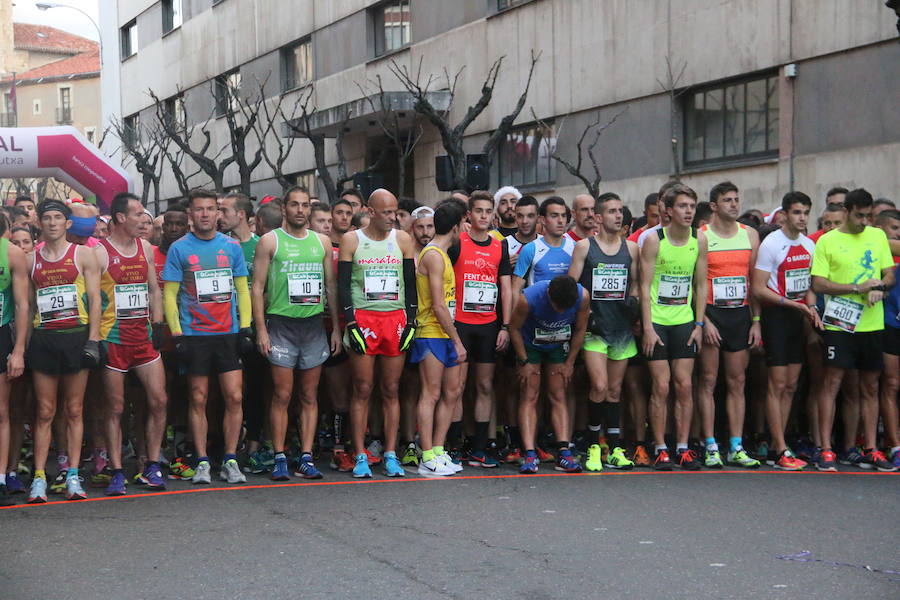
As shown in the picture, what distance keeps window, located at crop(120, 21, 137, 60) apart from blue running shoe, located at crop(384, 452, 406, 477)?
40796 mm

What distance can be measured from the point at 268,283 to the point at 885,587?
4802mm

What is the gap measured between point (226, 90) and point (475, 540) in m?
31.3

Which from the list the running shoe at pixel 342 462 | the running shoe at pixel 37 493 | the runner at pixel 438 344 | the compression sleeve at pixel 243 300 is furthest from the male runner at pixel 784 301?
the running shoe at pixel 37 493

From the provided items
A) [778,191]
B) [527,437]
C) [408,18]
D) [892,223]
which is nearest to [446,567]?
[527,437]

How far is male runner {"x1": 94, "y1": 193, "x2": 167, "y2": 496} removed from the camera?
8.37m

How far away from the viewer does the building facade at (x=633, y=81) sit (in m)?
16.6

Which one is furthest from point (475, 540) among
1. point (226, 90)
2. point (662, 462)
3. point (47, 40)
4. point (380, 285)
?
point (47, 40)

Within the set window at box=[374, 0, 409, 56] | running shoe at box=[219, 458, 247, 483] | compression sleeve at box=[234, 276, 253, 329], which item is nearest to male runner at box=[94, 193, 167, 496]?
running shoe at box=[219, 458, 247, 483]

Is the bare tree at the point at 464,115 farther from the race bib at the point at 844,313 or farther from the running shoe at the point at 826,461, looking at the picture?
the running shoe at the point at 826,461

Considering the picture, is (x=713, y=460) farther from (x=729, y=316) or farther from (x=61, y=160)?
(x=61, y=160)

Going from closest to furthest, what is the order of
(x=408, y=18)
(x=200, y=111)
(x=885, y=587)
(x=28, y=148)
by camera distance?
1. (x=885, y=587)
2. (x=28, y=148)
3. (x=408, y=18)
4. (x=200, y=111)

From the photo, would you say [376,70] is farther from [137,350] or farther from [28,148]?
[137,350]

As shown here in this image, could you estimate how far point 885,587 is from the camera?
5.63 m

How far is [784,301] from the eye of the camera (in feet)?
30.1
